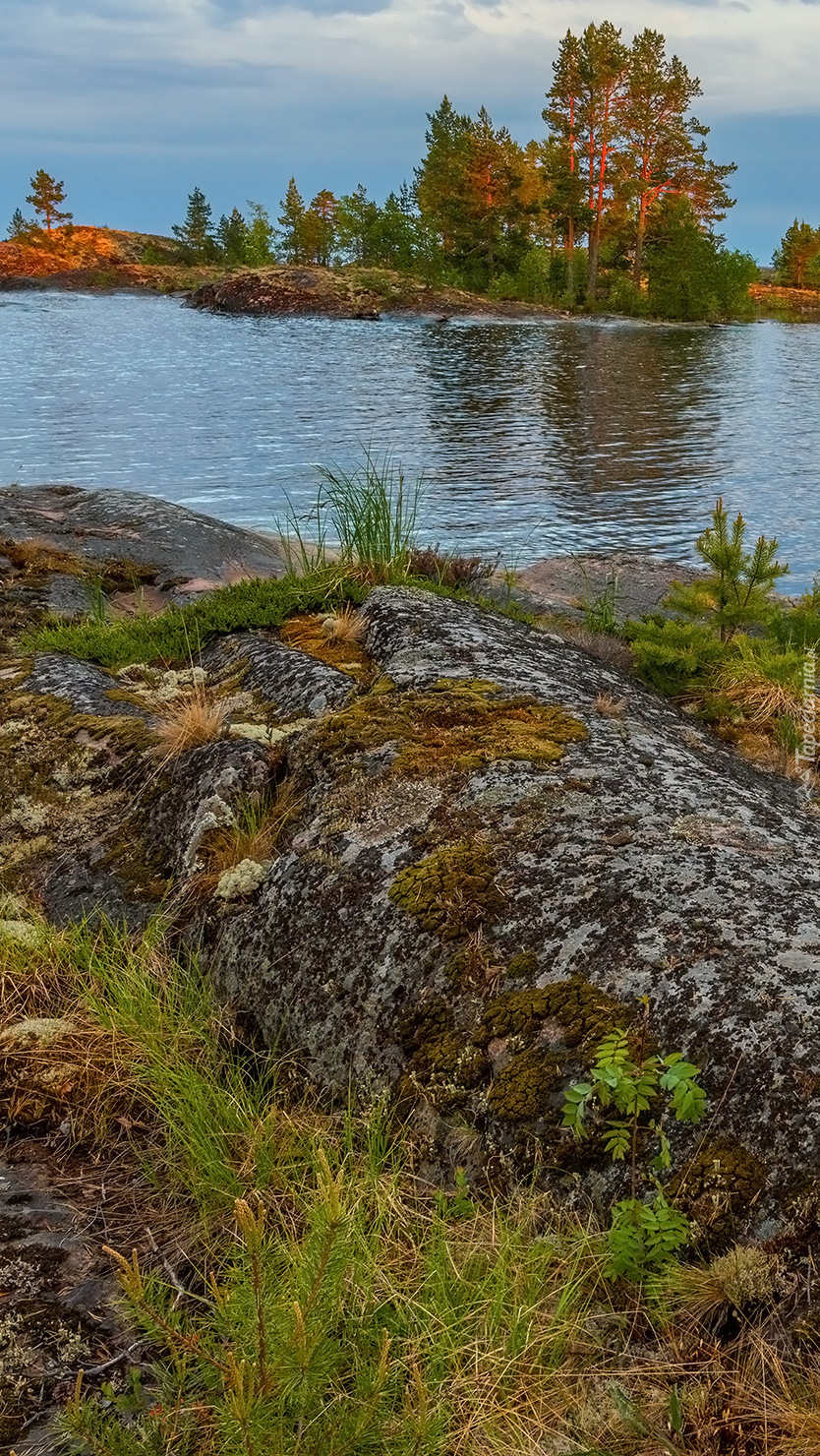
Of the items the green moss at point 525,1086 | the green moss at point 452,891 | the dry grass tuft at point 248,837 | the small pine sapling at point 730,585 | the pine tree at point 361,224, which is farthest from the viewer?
the pine tree at point 361,224

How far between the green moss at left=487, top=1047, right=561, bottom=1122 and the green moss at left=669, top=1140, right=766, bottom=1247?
0.35 m

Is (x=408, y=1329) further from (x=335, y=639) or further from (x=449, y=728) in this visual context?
(x=335, y=639)

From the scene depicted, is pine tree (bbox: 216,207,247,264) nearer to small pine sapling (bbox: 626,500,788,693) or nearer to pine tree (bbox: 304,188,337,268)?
pine tree (bbox: 304,188,337,268)

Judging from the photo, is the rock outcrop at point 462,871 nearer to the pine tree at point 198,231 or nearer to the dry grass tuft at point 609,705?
the dry grass tuft at point 609,705

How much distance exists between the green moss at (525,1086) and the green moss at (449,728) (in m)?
1.22

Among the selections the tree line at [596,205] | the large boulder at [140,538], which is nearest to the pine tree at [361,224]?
the tree line at [596,205]

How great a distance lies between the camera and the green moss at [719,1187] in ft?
6.34

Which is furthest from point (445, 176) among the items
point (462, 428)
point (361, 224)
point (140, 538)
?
point (140, 538)

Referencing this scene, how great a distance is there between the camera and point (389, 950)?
2.75 meters

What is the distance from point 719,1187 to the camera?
196cm

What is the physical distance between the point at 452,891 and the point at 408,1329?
44.3 inches

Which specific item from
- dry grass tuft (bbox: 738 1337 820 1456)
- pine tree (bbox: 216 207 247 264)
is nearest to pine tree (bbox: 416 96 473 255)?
pine tree (bbox: 216 207 247 264)

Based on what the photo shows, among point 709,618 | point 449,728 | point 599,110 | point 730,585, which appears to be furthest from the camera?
point 599,110

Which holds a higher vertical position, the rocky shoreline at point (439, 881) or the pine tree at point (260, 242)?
the pine tree at point (260, 242)
